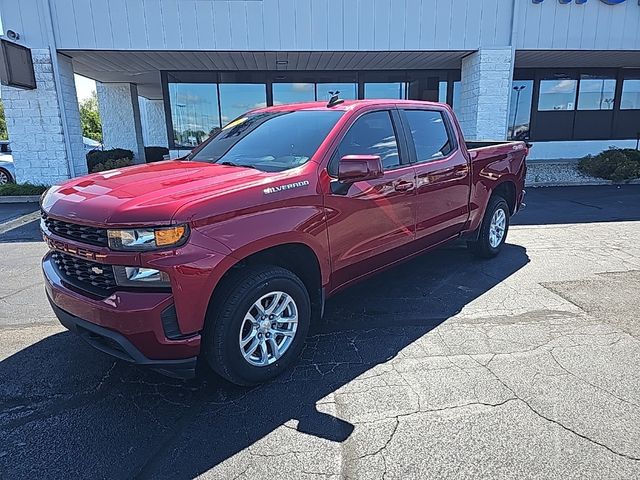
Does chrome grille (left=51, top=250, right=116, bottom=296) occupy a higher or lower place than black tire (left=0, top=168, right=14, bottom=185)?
higher

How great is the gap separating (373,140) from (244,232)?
5.56ft

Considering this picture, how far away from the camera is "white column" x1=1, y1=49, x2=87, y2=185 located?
1030 centimetres

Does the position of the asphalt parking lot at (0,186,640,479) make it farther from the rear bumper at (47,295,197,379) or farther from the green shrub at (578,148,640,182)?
the green shrub at (578,148,640,182)

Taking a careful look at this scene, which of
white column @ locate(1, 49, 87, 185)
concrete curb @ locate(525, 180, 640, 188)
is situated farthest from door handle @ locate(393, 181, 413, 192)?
concrete curb @ locate(525, 180, 640, 188)

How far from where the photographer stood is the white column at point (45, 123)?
10297 mm

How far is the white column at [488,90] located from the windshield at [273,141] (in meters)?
8.83

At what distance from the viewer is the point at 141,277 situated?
257cm

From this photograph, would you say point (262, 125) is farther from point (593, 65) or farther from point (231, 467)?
point (593, 65)

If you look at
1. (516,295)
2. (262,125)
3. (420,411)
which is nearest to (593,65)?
(516,295)

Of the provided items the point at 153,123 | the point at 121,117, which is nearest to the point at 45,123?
the point at 121,117

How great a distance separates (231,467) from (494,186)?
4666mm

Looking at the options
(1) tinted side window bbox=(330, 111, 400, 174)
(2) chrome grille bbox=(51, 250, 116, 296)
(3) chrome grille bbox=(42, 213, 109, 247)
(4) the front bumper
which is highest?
(1) tinted side window bbox=(330, 111, 400, 174)

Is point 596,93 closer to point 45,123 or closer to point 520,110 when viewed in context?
point 520,110

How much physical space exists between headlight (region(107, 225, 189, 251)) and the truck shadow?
43.9 inches
